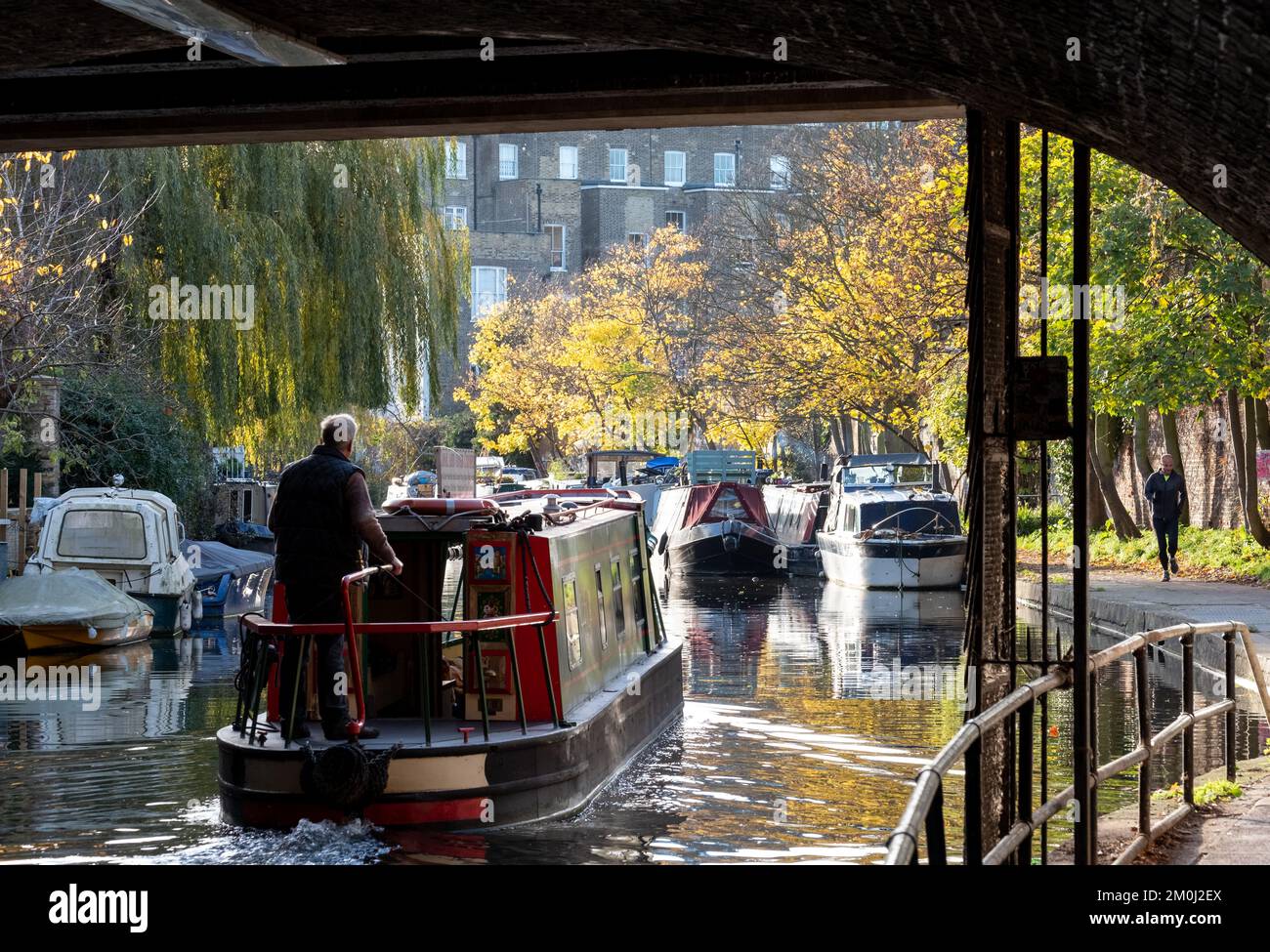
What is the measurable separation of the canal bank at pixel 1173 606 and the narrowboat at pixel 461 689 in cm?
630

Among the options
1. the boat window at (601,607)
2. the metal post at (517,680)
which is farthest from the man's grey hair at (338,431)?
the boat window at (601,607)

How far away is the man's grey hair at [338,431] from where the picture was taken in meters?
11.0

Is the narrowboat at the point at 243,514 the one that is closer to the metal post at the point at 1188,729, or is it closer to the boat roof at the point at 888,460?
the boat roof at the point at 888,460

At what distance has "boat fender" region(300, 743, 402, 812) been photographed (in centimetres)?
1060

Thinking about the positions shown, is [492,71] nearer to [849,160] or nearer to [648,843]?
[648,843]

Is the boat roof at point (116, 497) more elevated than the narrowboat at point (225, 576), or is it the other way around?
the boat roof at point (116, 497)

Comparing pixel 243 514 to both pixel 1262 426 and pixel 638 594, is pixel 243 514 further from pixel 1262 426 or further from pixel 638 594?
pixel 638 594

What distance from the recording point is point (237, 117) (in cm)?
993

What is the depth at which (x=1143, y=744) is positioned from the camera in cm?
881

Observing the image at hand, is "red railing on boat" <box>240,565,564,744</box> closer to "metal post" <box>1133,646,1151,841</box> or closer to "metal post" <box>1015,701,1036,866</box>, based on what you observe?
"metal post" <box>1133,646,1151,841</box>

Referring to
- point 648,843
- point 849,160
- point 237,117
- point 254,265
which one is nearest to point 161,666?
point 254,265

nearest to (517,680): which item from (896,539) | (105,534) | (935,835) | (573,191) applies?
(935,835)
